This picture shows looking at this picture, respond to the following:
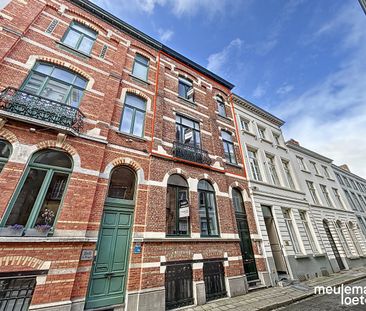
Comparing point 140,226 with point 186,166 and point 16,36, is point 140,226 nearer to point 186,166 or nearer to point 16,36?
point 186,166

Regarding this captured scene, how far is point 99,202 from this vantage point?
5723mm

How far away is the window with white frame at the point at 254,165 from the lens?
11.3m

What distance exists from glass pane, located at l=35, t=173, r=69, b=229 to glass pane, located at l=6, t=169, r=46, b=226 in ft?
0.90

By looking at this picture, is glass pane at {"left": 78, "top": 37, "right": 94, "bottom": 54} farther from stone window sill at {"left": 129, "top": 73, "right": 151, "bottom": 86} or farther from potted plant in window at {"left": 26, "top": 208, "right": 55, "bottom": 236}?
potted plant in window at {"left": 26, "top": 208, "right": 55, "bottom": 236}

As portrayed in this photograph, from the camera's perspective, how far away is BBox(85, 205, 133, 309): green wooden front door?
5.01 meters

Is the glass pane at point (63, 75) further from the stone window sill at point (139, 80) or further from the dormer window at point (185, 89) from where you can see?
the dormer window at point (185, 89)

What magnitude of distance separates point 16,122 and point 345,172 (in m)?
29.9

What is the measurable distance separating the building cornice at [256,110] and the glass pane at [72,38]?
35.3 ft

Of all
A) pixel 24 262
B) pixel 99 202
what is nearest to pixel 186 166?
pixel 99 202

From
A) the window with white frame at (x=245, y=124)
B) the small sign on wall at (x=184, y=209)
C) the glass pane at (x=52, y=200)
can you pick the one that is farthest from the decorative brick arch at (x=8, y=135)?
the window with white frame at (x=245, y=124)

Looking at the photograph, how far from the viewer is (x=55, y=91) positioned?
659cm

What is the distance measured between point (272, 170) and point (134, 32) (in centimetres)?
1326

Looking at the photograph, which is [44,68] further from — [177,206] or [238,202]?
[238,202]

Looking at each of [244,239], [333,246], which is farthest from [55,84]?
[333,246]
